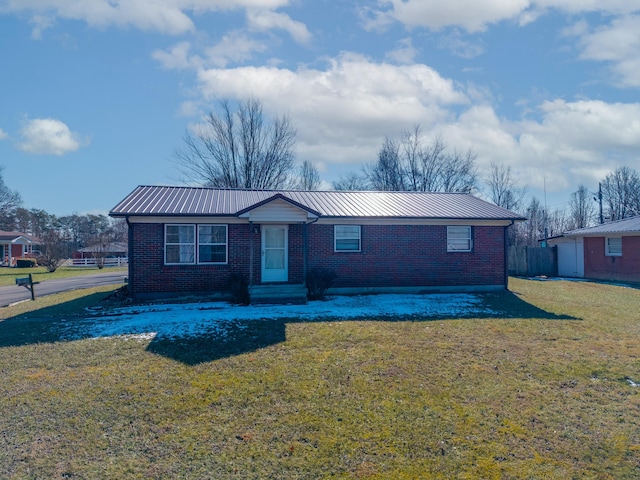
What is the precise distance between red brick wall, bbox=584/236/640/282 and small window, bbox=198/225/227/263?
782 inches

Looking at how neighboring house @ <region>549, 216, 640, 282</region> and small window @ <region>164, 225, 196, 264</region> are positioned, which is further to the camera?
neighboring house @ <region>549, 216, 640, 282</region>

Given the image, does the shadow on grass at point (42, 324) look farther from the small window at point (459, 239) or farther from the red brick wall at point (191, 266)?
the small window at point (459, 239)

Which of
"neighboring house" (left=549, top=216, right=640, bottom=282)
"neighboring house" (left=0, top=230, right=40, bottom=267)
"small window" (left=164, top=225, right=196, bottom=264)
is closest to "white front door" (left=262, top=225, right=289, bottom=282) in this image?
"small window" (left=164, top=225, right=196, bottom=264)

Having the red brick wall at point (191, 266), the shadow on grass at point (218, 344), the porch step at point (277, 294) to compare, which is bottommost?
the shadow on grass at point (218, 344)

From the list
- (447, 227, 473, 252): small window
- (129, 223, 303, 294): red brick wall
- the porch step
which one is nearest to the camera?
the porch step

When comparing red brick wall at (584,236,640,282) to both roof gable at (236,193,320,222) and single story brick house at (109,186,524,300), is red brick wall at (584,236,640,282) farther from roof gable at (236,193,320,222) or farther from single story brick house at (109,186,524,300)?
roof gable at (236,193,320,222)

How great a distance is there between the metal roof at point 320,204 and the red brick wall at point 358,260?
1.83 ft

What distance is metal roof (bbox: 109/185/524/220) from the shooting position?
45.5 feet

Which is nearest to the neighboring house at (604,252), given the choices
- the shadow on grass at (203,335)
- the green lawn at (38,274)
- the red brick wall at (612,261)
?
the red brick wall at (612,261)

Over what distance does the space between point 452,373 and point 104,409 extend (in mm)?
4765

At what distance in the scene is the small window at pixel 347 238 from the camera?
15023mm

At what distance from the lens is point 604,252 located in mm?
23188

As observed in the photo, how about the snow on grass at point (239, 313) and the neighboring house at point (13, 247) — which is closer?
the snow on grass at point (239, 313)

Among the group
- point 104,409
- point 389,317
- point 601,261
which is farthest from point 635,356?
point 601,261
